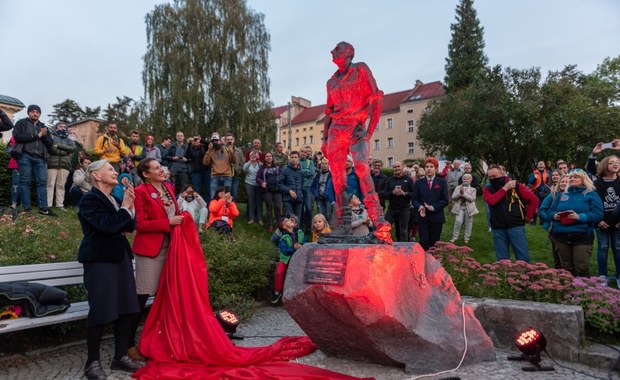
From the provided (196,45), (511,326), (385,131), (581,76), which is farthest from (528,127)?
(385,131)

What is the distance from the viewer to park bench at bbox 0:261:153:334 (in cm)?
393

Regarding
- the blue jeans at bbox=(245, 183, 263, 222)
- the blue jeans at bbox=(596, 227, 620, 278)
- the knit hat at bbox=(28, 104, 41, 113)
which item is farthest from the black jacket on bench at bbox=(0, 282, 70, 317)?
the blue jeans at bbox=(596, 227, 620, 278)

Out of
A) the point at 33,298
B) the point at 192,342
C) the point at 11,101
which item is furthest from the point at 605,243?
the point at 11,101

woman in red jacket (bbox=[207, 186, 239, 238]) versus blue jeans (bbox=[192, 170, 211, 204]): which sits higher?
blue jeans (bbox=[192, 170, 211, 204])

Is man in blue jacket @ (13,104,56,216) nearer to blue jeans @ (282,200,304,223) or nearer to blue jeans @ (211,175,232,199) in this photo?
blue jeans @ (211,175,232,199)

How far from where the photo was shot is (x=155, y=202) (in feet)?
15.2

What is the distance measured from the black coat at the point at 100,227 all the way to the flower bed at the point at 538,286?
415 cm

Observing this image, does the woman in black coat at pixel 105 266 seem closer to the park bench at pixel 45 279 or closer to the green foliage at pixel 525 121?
the park bench at pixel 45 279

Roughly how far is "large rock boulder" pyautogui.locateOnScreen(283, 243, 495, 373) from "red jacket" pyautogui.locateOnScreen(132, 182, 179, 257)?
4.81 feet

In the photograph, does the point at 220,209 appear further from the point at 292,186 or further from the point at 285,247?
the point at 285,247

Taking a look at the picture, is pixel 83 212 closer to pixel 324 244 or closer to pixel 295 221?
pixel 324 244

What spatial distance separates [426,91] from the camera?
174 ft

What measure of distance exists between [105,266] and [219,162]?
690 centimetres

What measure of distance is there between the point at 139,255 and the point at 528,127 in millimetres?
26314
